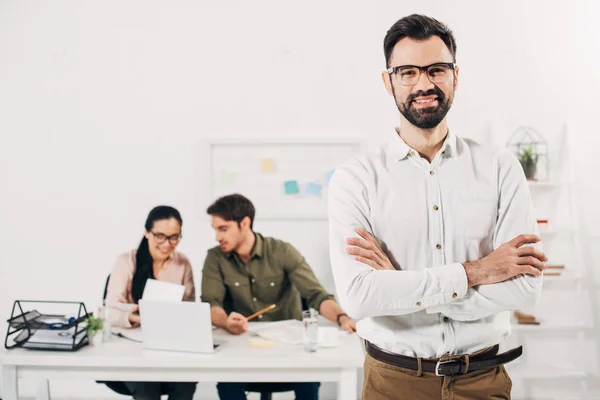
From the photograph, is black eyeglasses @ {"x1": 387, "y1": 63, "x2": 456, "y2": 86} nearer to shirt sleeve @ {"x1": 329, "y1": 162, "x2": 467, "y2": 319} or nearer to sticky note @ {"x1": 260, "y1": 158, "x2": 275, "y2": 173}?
shirt sleeve @ {"x1": 329, "y1": 162, "x2": 467, "y2": 319}

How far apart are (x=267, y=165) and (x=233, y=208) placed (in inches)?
14.0

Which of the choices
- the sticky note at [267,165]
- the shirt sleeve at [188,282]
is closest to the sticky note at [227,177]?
the sticky note at [267,165]

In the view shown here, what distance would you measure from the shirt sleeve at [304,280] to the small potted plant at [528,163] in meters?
1.42

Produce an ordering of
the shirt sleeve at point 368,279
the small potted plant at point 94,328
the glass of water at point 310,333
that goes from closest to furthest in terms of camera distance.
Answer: the shirt sleeve at point 368,279 < the glass of water at point 310,333 < the small potted plant at point 94,328

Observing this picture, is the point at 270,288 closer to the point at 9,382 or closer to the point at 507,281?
the point at 9,382

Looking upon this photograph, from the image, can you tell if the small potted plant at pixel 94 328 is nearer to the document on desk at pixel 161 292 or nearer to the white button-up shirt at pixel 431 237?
the document on desk at pixel 161 292

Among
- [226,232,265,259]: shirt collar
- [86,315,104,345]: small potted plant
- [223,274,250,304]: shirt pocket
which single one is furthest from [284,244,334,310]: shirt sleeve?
[86,315,104,345]: small potted plant

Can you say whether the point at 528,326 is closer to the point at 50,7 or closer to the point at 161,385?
the point at 161,385

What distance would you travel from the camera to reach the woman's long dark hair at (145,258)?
3676mm

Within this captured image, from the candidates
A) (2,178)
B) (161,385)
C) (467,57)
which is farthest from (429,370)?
(2,178)

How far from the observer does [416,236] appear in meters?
1.78

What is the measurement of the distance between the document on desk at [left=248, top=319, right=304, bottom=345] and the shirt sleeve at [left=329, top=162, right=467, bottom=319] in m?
1.13

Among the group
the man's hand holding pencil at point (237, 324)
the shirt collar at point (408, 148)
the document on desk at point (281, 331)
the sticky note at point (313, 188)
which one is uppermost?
the shirt collar at point (408, 148)

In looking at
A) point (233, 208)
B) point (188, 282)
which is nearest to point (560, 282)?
point (233, 208)
